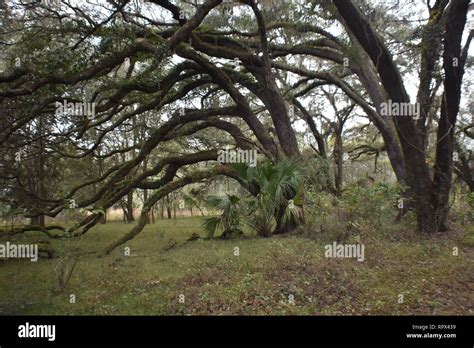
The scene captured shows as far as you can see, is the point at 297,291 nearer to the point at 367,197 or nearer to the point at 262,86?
the point at 367,197

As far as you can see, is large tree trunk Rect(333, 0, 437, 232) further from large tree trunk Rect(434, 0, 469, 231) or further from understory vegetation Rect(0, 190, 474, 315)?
understory vegetation Rect(0, 190, 474, 315)

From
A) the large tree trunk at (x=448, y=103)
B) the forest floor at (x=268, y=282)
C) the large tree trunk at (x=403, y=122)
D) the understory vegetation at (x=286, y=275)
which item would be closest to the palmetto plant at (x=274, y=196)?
the understory vegetation at (x=286, y=275)

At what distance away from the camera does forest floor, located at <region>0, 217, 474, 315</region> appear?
4.45 metres

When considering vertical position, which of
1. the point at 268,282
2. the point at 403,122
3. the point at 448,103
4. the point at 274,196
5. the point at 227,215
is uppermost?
the point at 448,103

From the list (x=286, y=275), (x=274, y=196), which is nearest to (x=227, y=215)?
(x=274, y=196)

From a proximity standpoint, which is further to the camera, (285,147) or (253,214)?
(285,147)

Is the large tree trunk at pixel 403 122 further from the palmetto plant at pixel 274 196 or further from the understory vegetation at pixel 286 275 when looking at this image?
the palmetto plant at pixel 274 196

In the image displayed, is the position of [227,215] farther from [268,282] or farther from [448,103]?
[448,103]

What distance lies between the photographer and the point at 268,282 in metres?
5.26

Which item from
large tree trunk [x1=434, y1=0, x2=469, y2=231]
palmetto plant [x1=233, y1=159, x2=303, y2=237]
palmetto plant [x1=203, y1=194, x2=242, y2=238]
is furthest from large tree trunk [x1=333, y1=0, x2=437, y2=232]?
palmetto plant [x1=203, y1=194, x2=242, y2=238]

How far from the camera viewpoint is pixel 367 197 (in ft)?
25.0

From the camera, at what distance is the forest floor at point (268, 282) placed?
14.6ft
